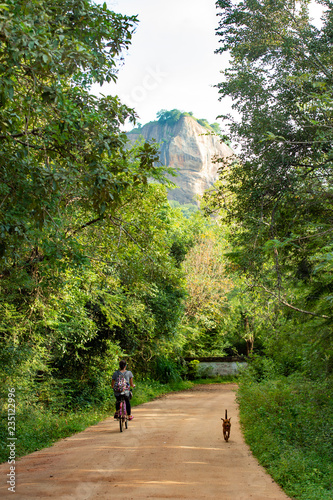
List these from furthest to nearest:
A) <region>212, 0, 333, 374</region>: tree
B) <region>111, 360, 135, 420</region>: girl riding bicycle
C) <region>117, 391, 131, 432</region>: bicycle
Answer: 1. <region>111, 360, 135, 420</region>: girl riding bicycle
2. <region>117, 391, 131, 432</region>: bicycle
3. <region>212, 0, 333, 374</region>: tree

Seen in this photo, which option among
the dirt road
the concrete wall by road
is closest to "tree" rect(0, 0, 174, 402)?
the dirt road

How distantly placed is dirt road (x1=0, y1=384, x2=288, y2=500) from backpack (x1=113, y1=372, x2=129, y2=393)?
101 centimetres

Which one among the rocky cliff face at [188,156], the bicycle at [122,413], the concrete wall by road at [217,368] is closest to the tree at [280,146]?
the bicycle at [122,413]

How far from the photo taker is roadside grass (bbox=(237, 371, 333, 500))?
19.9 ft

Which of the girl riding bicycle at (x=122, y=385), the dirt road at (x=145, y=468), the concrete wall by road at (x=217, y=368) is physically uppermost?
the girl riding bicycle at (x=122, y=385)

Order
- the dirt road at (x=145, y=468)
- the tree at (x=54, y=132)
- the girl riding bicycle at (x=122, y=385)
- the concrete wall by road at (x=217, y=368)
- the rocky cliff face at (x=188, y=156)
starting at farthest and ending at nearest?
the rocky cliff face at (x=188, y=156), the concrete wall by road at (x=217, y=368), the girl riding bicycle at (x=122, y=385), the dirt road at (x=145, y=468), the tree at (x=54, y=132)

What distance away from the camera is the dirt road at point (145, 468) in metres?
5.62

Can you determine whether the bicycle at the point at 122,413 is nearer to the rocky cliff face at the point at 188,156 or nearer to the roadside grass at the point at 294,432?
the roadside grass at the point at 294,432

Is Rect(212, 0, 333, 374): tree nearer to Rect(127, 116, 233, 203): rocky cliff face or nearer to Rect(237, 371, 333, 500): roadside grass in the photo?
Rect(237, 371, 333, 500): roadside grass

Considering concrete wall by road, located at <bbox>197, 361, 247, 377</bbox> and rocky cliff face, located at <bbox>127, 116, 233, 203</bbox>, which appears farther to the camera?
rocky cliff face, located at <bbox>127, 116, 233, 203</bbox>

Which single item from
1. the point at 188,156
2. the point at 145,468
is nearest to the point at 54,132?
the point at 145,468

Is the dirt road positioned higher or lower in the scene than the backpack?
lower

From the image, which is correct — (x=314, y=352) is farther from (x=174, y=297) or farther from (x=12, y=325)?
(x=174, y=297)

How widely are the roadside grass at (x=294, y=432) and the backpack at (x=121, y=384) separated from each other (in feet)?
10.2
